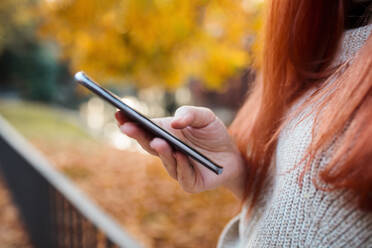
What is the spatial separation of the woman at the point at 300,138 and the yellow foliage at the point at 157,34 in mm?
1989

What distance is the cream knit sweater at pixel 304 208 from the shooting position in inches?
30.3

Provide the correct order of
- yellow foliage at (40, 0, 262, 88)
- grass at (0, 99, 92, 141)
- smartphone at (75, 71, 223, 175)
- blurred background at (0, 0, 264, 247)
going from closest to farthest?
smartphone at (75, 71, 223, 175)
yellow foliage at (40, 0, 262, 88)
blurred background at (0, 0, 264, 247)
grass at (0, 99, 92, 141)

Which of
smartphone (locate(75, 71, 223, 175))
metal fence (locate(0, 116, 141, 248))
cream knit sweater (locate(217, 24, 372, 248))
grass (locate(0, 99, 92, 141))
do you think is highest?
smartphone (locate(75, 71, 223, 175))

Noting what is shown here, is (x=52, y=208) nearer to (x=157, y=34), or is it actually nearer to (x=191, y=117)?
(x=157, y=34)

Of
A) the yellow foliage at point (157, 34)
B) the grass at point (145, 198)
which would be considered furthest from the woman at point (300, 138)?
the grass at point (145, 198)

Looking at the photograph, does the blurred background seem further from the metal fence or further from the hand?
the hand

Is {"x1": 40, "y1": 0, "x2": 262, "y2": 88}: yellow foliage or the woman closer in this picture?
the woman

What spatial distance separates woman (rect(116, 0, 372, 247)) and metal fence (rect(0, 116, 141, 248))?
61cm

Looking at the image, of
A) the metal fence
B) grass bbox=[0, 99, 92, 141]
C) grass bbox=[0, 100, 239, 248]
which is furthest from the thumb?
grass bbox=[0, 99, 92, 141]

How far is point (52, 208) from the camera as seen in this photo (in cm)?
270

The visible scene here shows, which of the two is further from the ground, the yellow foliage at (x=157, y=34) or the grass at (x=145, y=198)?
the yellow foliage at (x=157, y=34)

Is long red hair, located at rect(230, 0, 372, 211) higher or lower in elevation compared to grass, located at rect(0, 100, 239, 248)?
higher

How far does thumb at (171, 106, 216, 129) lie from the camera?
36.7 inches

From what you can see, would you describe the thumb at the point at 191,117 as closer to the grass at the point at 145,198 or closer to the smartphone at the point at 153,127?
the smartphone at the point at 153,127
